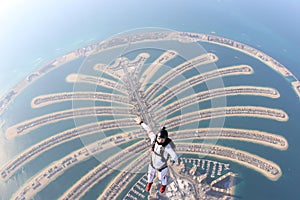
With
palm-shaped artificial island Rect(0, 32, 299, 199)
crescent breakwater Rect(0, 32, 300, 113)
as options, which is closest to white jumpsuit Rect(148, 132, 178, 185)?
palm-shaped artificial island Rect(0, 32, 299, 199)

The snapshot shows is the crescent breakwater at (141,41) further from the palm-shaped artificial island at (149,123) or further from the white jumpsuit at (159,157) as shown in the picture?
the white jumpsuit at (159,157)

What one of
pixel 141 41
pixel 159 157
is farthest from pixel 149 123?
pixel 159 157

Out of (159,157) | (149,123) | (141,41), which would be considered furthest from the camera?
(141,41)

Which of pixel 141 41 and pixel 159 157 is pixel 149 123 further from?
pixel 159 157

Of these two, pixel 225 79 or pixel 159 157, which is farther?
pixel 225 79

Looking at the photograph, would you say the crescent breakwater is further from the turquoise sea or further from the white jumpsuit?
the white jumpsuit

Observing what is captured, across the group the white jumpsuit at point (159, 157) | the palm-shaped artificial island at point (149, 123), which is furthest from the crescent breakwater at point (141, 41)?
the white jumpsuit at point (159, 157)

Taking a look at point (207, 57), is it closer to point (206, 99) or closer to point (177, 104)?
point (206, 99)

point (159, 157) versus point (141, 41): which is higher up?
point (141, 41)
